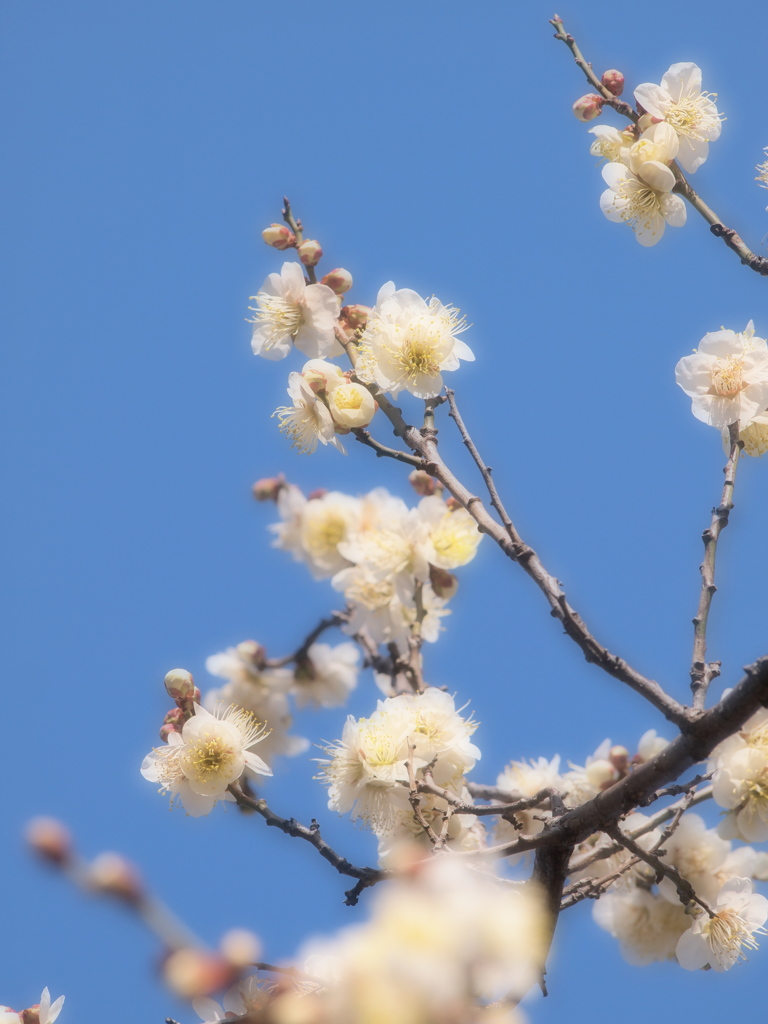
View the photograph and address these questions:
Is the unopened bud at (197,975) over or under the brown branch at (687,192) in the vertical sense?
under

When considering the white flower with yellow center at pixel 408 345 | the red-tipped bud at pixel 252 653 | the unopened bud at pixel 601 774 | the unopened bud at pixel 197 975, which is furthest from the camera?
the red-tipped bud at pixel 252 653

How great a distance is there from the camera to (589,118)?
2.27 metres

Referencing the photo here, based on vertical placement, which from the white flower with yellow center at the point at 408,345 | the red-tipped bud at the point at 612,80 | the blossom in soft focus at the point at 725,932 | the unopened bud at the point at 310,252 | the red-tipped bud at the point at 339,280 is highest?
the red-tipped bud at the point at 612,80

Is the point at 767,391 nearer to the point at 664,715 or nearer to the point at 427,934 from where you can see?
the point at 664,715

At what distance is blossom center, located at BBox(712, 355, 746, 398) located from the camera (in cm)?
199

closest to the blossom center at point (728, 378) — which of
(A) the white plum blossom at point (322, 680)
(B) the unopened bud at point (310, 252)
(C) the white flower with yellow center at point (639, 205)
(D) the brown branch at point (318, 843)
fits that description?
(C) the white flower with yellow center at point (639, 205)

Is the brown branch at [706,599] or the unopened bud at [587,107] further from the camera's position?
the unopened bud at [587,107]

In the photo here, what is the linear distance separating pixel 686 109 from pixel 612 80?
19 cm

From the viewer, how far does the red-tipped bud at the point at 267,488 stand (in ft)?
11.7

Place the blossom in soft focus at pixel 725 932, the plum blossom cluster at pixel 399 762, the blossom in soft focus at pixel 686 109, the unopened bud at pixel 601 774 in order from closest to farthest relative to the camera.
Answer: the blossom in soft focus at pixel 725 932 → the plum blossom cluster at pixel 399 762 → the blossom in soft focus at pixel 686 109 → the unopened bud at pixel 601 774

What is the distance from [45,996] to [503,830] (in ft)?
3.85

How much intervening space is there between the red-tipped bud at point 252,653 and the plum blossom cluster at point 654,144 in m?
1.92

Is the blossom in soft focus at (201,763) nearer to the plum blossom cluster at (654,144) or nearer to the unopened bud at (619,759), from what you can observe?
the unopened bud at (619,759)

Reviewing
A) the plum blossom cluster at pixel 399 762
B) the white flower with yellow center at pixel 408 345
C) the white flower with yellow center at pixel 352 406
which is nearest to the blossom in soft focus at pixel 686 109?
the white flower with yellow center at pixel 408 345
